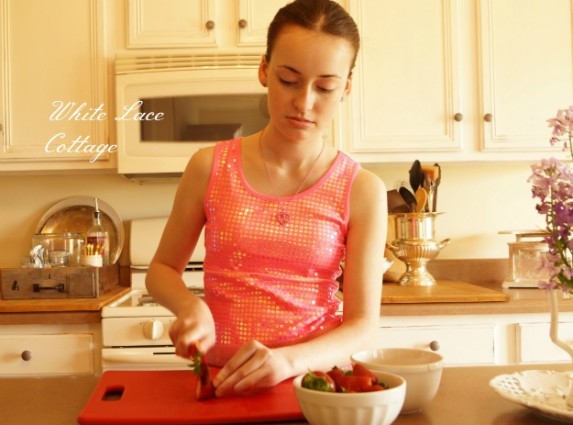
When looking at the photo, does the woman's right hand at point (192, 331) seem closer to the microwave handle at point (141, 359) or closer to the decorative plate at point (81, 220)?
the microwave handle at point (141, 359)

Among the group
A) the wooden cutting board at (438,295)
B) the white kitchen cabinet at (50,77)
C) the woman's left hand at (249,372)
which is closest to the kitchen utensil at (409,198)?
the wooden cutting board at (438,295)

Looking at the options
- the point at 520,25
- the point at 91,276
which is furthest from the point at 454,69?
the point at 91,276

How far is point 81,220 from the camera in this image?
95.9 inches

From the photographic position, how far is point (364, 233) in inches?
41.2

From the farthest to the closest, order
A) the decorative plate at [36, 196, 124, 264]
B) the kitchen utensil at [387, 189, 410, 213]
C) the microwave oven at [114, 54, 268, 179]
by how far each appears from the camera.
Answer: the decorative plate at [36, 196, 124, 264] < the kitchen utensil at [387, 189, 410, 213] < the microwave oven at [114, 54, 268, 179]

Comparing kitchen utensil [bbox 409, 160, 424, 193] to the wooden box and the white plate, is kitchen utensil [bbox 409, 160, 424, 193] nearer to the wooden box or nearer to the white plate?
the wooden box

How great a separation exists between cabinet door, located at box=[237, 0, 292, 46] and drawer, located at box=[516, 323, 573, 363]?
124cm

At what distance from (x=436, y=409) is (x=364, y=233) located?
1.11 feet

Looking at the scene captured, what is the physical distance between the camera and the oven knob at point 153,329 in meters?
1.81

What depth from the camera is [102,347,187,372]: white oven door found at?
1806 millimetres

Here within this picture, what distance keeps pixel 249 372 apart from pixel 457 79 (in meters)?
1.69

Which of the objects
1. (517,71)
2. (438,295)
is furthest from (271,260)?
(517,71)

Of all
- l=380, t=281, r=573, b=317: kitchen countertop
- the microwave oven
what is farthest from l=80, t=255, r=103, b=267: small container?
l=380, t=281, r=573, b=317: kitchen countertop

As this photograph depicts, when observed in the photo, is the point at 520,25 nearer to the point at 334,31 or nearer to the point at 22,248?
the point at 334,31
